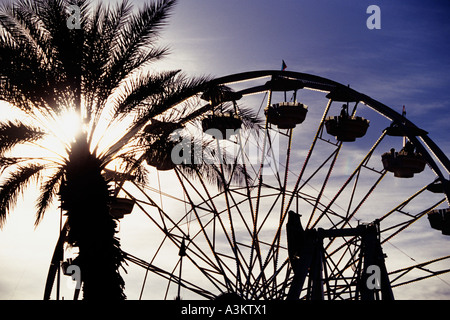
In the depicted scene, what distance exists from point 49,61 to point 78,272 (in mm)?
A: 3577

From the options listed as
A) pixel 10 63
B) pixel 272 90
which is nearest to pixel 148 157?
pixel 10 63

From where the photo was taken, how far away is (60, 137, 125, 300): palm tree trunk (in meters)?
10.9

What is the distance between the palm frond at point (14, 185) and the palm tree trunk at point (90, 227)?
0.95 meters

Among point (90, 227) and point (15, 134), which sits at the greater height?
point (15, 134)

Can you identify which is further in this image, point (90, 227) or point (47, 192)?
point (47, 192)

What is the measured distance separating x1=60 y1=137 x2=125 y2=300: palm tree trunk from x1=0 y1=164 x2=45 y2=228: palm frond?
37.3 inches

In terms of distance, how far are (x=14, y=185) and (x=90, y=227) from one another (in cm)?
177

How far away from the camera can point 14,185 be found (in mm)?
11758

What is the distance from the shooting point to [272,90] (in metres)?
19.3

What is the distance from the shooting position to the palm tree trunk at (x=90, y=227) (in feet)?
35.9

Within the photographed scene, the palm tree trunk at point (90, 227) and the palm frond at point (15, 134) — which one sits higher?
the palm frond at point (15, 134)

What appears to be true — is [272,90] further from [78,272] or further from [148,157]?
[78,272]
